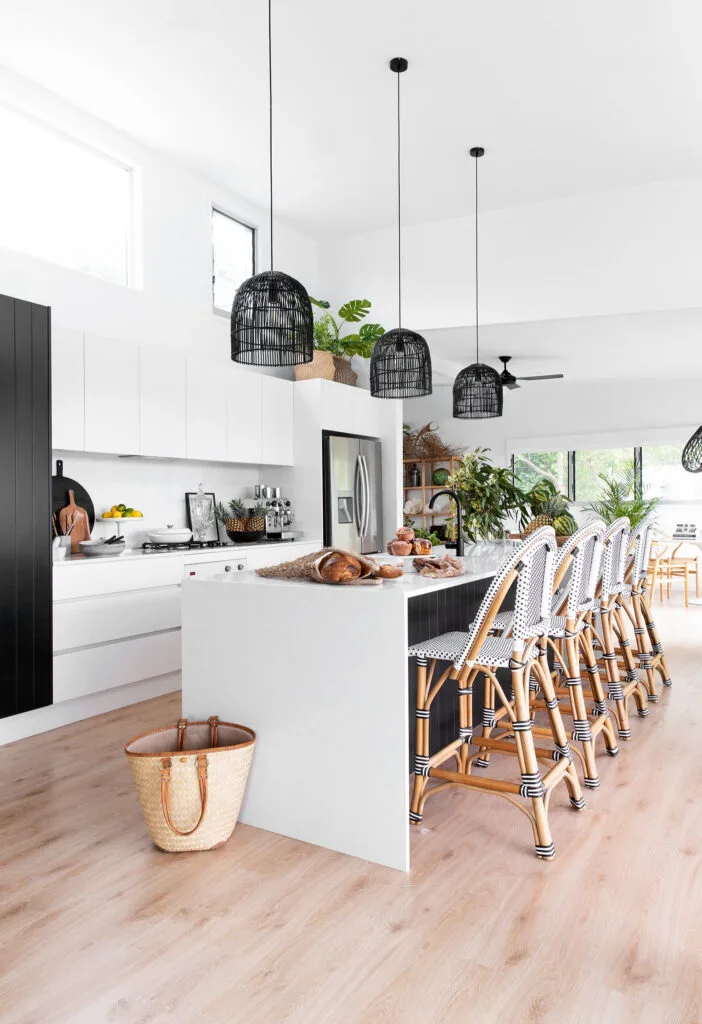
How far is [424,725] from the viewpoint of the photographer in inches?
102

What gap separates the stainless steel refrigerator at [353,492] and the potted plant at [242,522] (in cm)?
58

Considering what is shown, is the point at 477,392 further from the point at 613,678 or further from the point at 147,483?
the point at 147,483

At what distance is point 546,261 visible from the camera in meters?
5.79

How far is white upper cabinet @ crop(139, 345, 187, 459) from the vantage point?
14.8 feet

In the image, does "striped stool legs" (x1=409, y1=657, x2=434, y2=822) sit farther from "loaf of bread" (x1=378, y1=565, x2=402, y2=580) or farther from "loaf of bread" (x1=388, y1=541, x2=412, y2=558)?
"loaf of bread" (x1=388, y1=541, x2=412, y2=558)

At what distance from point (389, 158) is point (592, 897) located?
15.0 feet

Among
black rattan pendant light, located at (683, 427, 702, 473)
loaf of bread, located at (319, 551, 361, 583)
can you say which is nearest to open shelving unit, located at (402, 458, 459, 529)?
black rattan pendant light, located at (683, 427, 702, 473)

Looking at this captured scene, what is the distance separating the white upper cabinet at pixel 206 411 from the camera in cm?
486

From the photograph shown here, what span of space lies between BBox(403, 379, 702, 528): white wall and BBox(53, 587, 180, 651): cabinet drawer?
5.89 m

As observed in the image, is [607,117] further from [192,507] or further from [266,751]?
[266,751]

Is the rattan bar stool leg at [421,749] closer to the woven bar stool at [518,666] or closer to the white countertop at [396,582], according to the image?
the woven bar stool at [518,666]

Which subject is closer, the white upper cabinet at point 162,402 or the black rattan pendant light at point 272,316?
the black rattan pendant light at point 272,316

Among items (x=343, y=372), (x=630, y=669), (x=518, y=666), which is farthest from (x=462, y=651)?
(x=343, y=372)

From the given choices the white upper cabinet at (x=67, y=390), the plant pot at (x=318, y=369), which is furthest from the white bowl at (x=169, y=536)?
the plant pot at (x=318, y=369)
